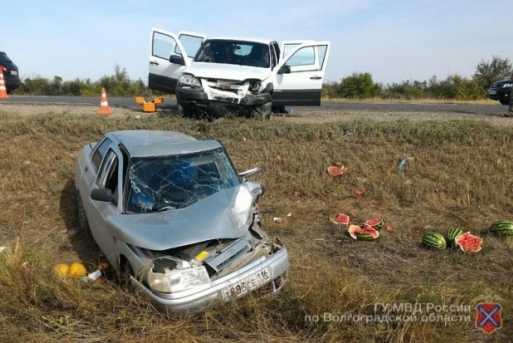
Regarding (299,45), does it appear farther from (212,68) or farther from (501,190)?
(501,190)

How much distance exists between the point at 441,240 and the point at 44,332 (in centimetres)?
491

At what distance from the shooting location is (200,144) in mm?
6492

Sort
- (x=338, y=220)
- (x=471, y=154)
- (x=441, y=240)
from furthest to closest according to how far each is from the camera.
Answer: (x=471, y=154) < (x=338, y=220) < (x=441, y=240)

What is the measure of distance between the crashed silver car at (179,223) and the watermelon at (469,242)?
2774mm

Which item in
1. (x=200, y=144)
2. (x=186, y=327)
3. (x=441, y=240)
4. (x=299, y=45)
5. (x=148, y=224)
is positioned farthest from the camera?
(x=299, y=45)

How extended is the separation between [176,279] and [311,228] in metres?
3.68

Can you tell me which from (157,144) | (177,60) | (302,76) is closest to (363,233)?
(157,144)

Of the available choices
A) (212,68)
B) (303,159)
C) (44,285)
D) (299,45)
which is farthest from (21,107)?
(44,285)

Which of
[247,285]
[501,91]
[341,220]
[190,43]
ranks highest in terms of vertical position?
[190,43]

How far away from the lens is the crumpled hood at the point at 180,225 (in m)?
4.92

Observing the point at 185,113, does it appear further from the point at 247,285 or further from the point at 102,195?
the point at 247,285

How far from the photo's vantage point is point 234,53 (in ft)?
38.8

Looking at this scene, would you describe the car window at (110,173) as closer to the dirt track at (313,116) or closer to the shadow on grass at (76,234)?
the shadow on grass at (76,234)

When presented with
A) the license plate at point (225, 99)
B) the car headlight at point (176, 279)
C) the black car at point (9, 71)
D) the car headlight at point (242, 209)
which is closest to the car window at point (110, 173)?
the car headlight at point (242, 209)
